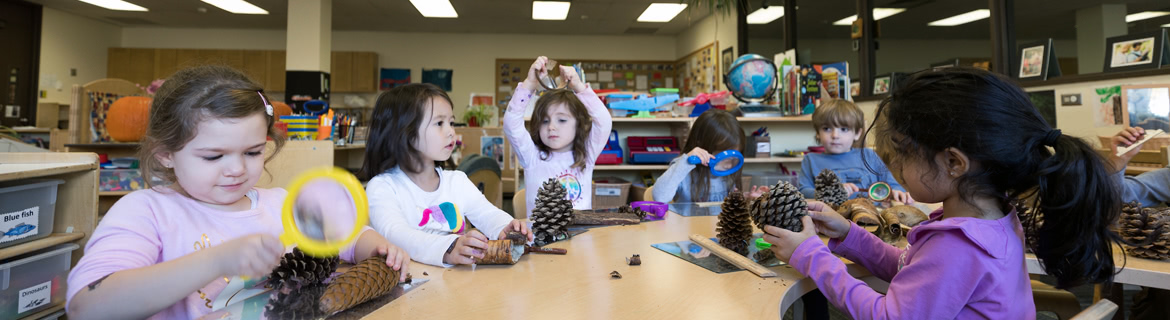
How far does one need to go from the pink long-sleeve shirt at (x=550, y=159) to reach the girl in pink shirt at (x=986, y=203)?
1370mm

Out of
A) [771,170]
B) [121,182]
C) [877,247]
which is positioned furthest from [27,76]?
[877,247]

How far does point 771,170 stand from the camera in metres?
3.65

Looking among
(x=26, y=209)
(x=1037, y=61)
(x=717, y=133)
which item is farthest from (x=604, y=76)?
(x=26, y=209)

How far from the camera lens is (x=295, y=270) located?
821 mm

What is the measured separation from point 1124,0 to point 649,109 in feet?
7.48

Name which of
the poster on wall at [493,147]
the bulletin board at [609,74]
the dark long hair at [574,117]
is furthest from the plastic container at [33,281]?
the bulletin board at [609,74]

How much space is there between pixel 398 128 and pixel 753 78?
8.34 ft

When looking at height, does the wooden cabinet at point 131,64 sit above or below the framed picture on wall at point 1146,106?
above

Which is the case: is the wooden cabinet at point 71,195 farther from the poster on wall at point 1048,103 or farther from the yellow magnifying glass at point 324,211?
the poster on wall at point 1048,103

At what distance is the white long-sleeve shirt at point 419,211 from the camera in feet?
3.74

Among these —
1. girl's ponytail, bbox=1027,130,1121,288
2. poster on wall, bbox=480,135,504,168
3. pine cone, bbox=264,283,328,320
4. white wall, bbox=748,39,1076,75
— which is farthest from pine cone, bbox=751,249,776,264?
poster on wall, bbox=480,135,504,168

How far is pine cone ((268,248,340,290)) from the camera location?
816 millimetres

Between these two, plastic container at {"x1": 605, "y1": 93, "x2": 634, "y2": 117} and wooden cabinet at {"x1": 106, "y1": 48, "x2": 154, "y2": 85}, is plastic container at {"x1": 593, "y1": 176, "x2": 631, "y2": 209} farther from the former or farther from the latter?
wooden cabinet at {"x1": 106, "y1": 48, "x2": 154, "y2": 85}

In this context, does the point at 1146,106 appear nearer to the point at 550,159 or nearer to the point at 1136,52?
the point at 1136,52
